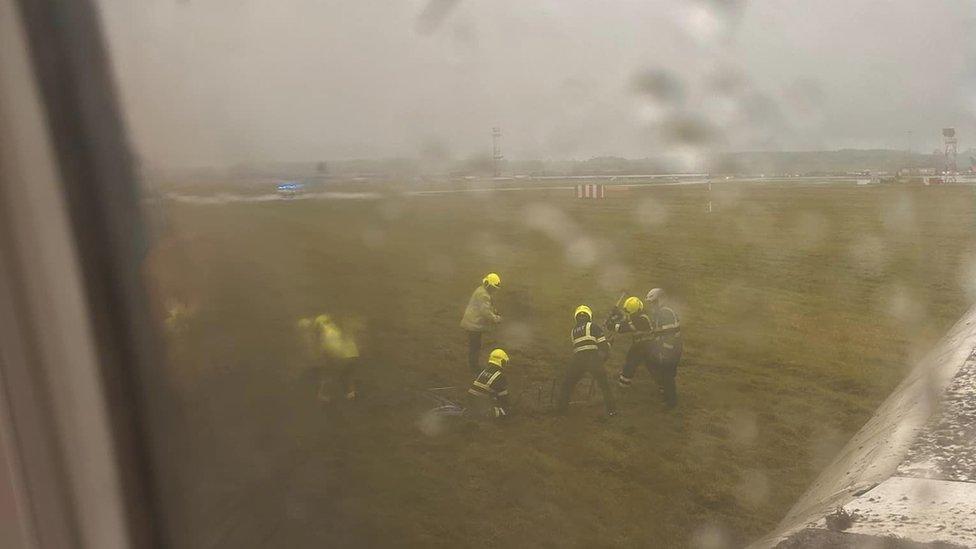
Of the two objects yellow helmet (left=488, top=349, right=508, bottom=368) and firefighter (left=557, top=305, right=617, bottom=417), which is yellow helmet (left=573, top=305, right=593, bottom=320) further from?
yellow helmet (left=488, top=349, right=508, bottom=368)

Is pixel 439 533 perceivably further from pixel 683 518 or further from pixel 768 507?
pixel 768 507

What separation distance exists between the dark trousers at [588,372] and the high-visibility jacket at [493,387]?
205mm

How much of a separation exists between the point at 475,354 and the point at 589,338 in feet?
1.33

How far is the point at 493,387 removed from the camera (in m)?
2.77

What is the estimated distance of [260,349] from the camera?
2.91 metres

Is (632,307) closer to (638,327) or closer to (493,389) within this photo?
(638,327)

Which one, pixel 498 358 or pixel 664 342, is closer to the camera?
pixel 664 342

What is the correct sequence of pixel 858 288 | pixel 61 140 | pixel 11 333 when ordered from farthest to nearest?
pixel 858 288
pixel 61 140
pixel 11 333

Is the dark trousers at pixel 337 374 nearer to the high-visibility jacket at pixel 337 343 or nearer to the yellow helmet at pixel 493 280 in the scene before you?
the high-visibility jacket at pixel 337 343

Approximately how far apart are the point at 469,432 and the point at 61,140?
61.1 inches

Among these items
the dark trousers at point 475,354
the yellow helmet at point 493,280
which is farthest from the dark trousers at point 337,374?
the yellow helmet at point 493,280

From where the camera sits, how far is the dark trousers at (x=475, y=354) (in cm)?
276

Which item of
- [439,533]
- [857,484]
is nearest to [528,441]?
[439,533]

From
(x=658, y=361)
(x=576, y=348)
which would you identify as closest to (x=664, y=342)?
(x=658, y=361)
